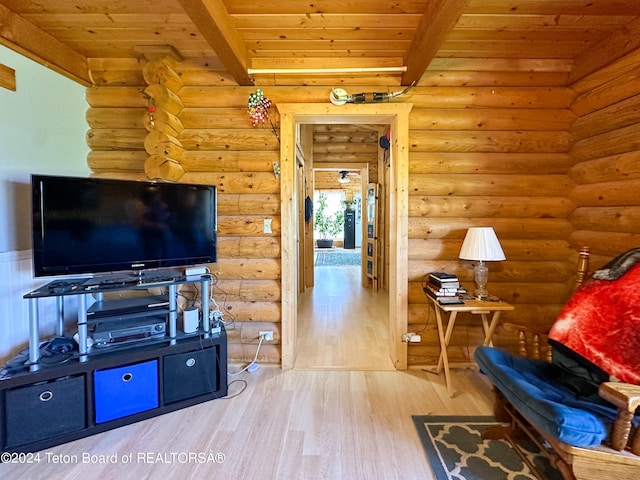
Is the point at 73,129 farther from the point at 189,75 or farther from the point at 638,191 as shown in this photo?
the point at 638,191

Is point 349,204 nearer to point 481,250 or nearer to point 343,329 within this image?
point 343,329

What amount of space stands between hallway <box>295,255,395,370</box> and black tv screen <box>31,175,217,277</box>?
1472 mm

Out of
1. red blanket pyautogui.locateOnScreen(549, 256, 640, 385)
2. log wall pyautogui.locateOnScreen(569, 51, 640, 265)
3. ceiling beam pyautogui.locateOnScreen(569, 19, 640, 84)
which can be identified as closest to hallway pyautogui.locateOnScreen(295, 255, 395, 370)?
red blanket pyautogui.locateOnScreen(549, 256, 640, 385)

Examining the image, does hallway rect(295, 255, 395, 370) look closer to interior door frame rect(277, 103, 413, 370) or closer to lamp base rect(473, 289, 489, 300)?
interior door frame rect(277, 103, 413, 370)

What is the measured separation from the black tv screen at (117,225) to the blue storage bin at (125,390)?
67 centimetres

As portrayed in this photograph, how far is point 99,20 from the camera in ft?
7.03

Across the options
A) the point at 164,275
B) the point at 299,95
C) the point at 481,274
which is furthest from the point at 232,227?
the point at 481,274

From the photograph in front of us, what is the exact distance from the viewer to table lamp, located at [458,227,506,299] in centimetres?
227

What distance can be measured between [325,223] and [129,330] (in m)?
10.5

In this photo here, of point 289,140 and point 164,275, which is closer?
point 164,275

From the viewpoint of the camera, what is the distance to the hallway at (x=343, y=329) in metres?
2.83

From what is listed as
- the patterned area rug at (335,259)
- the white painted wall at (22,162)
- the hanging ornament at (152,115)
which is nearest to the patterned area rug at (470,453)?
the white painted wall at (22,162)

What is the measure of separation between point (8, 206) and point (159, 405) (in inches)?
67.2

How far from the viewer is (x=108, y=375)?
192 cm
